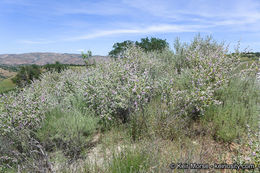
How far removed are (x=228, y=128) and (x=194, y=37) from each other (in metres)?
10.4

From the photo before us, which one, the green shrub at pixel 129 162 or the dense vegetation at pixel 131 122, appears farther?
the dense vegetation at pixel 131 122

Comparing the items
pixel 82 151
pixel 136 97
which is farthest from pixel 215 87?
pixel 82 151

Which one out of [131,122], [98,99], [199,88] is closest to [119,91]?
[98,99]

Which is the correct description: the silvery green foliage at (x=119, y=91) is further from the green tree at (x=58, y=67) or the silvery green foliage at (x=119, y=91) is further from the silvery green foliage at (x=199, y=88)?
the green tree at (x=58, y=67)

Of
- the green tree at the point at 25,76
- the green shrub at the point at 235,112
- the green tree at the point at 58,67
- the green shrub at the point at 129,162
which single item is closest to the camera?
the green shrub at the point at 129,162

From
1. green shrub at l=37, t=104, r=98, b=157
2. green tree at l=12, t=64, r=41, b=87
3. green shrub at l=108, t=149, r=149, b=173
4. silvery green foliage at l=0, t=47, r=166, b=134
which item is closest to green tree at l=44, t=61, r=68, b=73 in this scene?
green tree at l=12, t=64, r=41, b=87

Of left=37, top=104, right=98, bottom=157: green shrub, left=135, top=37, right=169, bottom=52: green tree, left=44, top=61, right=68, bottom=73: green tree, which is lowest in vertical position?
left=37, top=104, right=98, bottom=157: green shrub

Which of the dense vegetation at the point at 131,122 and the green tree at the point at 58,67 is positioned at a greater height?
the green tree at the point at 58,67

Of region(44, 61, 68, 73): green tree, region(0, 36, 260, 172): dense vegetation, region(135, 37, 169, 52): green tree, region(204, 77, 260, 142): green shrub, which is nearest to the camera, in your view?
region(0, 36, 260, 172): dense vegetation

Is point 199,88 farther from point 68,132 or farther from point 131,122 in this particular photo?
point 68,132

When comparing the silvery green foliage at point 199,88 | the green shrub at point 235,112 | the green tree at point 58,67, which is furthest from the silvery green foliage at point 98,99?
the green tree at point 58,67

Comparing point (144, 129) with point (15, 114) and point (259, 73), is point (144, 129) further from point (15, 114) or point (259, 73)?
point (259, 73)

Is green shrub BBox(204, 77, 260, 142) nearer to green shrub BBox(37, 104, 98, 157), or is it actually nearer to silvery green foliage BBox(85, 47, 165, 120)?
silvery green foliage BBox(85, 47, 165, 120)

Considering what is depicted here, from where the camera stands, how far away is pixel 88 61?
31.0 ft
